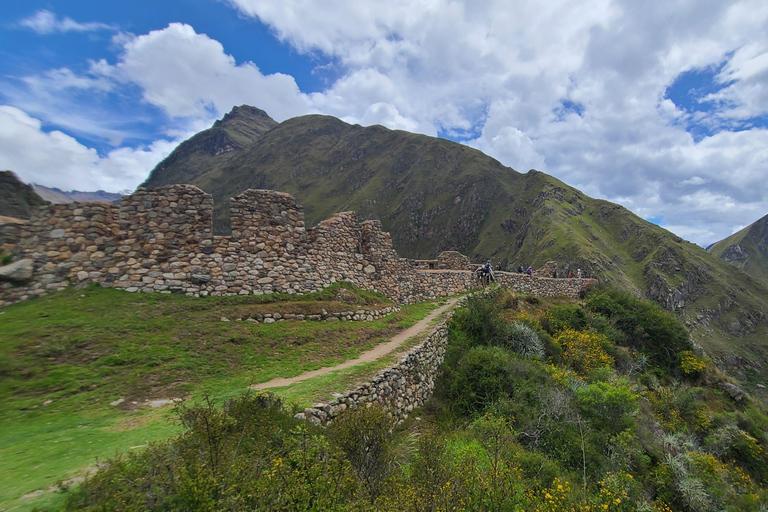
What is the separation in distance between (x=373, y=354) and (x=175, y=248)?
704cm

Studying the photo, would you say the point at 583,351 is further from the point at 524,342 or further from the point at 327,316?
the point at 327,316

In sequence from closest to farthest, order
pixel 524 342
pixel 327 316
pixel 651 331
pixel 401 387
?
pixel 401 387, pixel 327 316, pixel 524 342, pixel 651 331

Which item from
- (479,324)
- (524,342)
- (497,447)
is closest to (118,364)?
(497,447)

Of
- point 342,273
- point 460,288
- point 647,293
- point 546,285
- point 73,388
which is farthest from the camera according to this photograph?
point 647,293

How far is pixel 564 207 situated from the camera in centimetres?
11394

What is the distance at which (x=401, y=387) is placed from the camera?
8.62 meters

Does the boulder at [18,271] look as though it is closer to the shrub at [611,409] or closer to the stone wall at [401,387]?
the stone wall at [401,387]

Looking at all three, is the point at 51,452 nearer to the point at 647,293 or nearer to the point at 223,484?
the point at 223,484

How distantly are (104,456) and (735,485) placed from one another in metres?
16.1

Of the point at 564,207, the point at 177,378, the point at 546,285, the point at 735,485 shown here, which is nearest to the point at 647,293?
the point at 564,207

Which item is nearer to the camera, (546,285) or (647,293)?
(546,285)

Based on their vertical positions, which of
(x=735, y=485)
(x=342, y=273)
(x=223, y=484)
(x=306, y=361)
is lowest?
(x=735, y=485)

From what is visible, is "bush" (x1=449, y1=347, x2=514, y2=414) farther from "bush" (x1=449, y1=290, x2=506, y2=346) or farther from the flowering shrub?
the flowering shrub

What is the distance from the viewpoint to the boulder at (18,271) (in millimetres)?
7711
